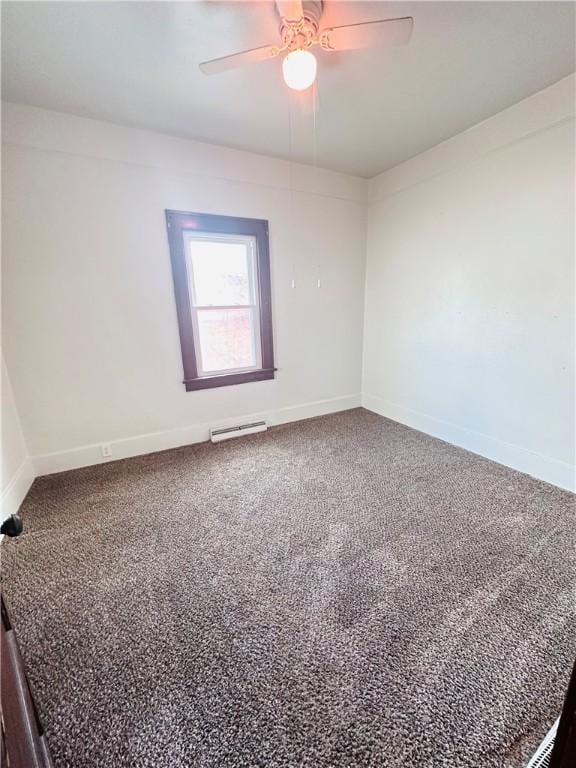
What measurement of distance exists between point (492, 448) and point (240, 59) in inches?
121

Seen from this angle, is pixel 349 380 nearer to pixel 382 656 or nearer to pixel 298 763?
pixel 382 656

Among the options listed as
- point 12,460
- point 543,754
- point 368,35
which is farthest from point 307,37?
point 12,460

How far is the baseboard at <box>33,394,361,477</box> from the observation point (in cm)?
253

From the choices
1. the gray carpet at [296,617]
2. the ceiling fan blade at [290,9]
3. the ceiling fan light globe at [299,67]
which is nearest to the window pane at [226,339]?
the gray carpet at [296,617]

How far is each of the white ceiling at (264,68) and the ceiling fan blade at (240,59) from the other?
160 millimetres

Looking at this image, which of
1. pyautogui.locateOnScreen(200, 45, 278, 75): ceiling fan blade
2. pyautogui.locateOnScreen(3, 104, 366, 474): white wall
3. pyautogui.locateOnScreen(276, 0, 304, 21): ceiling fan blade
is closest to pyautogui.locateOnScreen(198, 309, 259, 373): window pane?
pyautogui.locateOnScreen(3, 104, 366, 474): white wall

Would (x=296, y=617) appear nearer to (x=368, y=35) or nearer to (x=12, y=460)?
(x=12, y=460)

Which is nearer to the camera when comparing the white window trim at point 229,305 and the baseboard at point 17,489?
the baseboard at point 17,489

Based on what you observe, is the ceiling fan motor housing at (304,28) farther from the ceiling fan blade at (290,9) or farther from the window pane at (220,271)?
the window pane at (220,271)

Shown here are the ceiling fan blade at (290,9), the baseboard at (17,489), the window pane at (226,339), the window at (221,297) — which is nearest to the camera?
the ceiling fan blade at (290,9)

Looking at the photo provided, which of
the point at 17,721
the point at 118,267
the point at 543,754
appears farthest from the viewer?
the point at 118,267

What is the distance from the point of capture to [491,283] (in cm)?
251

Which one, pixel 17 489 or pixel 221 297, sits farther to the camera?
pixel 221 297

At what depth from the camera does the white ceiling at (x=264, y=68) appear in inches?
→ 56.1
